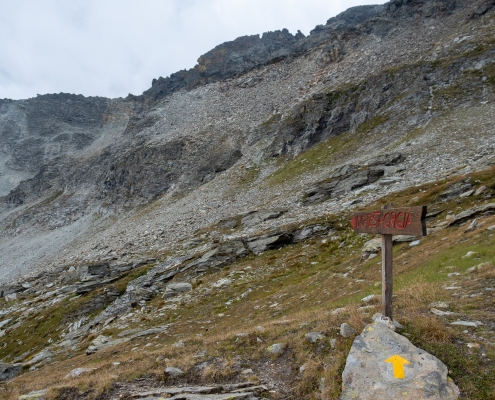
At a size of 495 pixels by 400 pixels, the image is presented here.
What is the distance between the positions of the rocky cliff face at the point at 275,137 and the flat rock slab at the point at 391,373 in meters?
29.6

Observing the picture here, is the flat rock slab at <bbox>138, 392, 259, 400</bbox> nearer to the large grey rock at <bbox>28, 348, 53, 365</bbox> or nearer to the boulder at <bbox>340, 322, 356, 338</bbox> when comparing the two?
the boulder at <bbox>340, 322, 356, 338</bbox>

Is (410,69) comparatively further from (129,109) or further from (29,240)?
(129,109)

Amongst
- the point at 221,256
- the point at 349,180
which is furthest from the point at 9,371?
the point at 349,180

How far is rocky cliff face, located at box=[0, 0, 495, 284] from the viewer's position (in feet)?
157

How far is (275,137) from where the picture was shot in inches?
2889

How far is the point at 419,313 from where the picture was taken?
352 inches

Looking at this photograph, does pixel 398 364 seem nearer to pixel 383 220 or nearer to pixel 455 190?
pixel 383 220

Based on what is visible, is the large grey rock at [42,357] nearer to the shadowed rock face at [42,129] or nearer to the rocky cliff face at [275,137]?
the rocky cliff face at [275,137]

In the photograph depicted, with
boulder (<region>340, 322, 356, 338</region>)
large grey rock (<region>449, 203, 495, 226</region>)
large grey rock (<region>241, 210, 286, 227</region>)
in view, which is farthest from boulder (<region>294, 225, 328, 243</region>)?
boulder (<region>340, 322, 356, 338</region>)

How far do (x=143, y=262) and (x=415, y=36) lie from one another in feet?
264

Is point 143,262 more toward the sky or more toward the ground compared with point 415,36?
more toward the ground

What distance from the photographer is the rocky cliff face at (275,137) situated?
47.8 meters

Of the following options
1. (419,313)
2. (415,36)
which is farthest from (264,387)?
(415,36)

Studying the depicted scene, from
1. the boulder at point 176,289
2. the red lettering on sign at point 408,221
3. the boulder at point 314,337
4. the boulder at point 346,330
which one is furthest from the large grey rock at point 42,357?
the red lettering on sign at point 408,221
